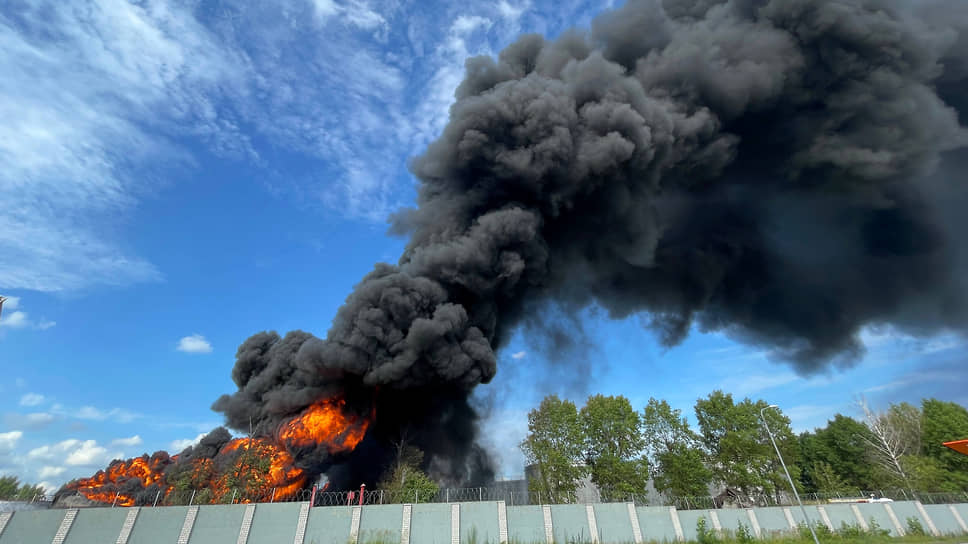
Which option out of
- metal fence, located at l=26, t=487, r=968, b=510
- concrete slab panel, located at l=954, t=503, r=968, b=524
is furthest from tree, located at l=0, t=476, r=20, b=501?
concrete slab panel, located at l=954, t=503, r=968, b=524

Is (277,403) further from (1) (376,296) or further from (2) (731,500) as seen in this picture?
(2) (731,500)

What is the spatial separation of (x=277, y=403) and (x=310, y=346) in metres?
5.60

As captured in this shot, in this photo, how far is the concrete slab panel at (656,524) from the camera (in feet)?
84.5

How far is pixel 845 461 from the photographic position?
49.7m

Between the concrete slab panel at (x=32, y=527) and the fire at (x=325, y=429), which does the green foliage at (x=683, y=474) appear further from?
the concrete slab panel at (x=32, y=527)

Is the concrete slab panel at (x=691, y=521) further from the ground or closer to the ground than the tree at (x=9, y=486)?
closer to the ground

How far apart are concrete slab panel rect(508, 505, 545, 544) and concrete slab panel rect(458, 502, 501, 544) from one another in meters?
0.93

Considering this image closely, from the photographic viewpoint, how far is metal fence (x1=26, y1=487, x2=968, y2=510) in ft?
102

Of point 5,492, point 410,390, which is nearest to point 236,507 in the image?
point 410,390

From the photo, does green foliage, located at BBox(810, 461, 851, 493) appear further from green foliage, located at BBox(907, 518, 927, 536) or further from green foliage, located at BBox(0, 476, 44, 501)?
green foliage, located at BBox(0, 476, 44, 501)

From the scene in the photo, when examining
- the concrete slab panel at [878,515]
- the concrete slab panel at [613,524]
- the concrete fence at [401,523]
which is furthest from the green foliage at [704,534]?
the concrete slab panel at [878,515]

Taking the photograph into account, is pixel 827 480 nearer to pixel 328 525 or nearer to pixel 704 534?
pixel 704 534

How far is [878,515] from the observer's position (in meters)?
29.9

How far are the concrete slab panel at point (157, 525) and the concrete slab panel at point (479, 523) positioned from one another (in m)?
13.5
